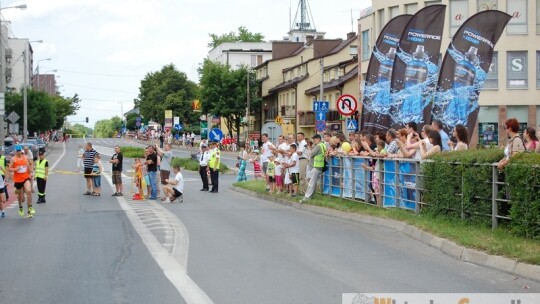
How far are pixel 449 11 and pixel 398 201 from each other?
32.1 meters

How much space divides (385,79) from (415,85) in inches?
64.6

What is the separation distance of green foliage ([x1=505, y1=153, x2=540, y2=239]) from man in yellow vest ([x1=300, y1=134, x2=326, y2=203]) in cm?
897

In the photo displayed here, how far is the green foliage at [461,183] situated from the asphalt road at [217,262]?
4.00 ft

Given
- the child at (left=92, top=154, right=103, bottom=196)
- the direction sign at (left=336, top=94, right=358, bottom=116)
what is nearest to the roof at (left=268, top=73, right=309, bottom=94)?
the child at (left=92, top=154, right=103, bottom=196)

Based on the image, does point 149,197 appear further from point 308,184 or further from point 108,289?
point 108,289

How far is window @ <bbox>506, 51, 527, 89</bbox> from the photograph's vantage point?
46.1 meters

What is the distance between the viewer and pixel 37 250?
12500 millimetres

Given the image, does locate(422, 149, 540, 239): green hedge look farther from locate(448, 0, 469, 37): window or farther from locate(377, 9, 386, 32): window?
locate(377, 9, 386, 32): window

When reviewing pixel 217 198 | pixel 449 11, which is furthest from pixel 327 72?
pixel 217 198

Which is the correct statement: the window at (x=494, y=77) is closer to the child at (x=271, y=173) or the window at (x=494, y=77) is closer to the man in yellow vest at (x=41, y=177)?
the child at (x=271, y=173)

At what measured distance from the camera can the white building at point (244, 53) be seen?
12119 centimetres

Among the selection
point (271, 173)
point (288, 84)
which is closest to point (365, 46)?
point (288, 84)

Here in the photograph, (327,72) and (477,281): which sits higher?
(327,72)

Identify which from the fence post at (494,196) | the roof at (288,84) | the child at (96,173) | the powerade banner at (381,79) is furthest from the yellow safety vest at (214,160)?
the roof at (288,84)
